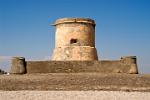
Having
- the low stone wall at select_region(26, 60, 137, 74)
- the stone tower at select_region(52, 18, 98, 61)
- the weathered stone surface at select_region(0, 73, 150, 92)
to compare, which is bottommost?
the weathered stone surface at select_region(0, 73, 150, 92)

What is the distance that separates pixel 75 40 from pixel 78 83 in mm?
4830

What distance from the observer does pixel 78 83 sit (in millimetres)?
11844

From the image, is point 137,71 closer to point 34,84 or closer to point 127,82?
point 127,82

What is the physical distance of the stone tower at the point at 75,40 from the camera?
52.2 ft

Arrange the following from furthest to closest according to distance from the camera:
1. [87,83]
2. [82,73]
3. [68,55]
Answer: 1. [68,55]
2. [82,73]
3. [87,83]

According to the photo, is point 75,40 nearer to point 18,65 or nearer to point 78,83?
point 18,65

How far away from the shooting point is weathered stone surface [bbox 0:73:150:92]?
1179cm

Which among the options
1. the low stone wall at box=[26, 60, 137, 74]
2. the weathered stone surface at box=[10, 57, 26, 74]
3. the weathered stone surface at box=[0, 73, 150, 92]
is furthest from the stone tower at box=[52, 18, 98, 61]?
the weathered stone surface at box=[0, 73, 150, 92]

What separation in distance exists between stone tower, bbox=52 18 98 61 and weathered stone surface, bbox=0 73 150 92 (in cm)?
381

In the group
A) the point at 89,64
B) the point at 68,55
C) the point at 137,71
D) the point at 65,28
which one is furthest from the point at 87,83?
the point at 65,28

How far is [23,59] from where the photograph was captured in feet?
45.3

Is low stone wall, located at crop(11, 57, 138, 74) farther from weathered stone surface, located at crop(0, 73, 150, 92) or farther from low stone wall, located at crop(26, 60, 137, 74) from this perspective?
weathered stone surface, located at crop(0, 73, 150, 92)

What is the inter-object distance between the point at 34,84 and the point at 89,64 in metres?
3.06

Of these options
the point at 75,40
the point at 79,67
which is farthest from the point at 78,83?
the point at 75,40
